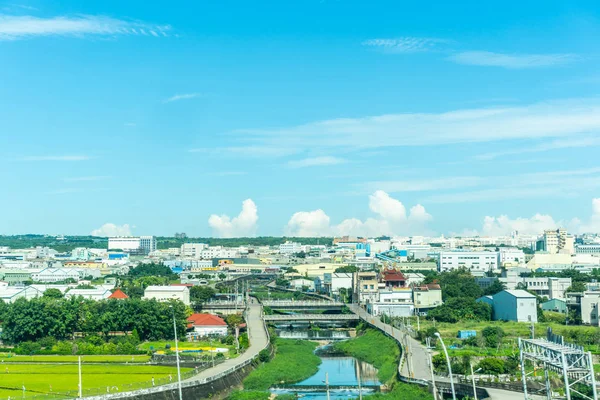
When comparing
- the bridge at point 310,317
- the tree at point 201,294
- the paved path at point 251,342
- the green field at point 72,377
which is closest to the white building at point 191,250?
the tree at point 201,294

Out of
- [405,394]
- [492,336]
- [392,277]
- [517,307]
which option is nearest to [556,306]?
[517,307]

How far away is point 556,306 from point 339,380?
34112mm

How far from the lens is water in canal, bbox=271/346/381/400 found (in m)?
36.1

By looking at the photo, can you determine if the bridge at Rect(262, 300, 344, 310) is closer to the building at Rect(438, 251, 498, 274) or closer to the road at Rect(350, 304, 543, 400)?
the road at Rect(350, 304, 543, 400)

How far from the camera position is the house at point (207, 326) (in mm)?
53325

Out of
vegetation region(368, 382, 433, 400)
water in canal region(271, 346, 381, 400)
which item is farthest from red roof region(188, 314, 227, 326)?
vegetation region(368, 382, 433, 400)

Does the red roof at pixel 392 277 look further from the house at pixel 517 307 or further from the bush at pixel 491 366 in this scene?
the bush at pixel 491 366

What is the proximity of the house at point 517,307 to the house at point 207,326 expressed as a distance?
74.3 feet

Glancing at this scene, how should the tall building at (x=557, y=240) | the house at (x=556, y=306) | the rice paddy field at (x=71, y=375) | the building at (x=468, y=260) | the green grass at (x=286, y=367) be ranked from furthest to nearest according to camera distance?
the tall building at (x=557, y=240)
the building at (x=468, y=260)
the house at (x=556, y=306)
the green grass at (x=286, y=367)
the rice paddy field at (x=71, y=375)

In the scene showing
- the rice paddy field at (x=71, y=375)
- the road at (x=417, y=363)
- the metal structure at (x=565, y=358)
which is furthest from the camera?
the rice paddy field at (x=71, y=375)

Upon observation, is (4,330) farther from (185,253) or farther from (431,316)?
(185,253)

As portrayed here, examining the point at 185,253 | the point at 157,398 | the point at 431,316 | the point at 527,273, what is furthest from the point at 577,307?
the point at 185,253

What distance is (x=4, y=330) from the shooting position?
48.6m

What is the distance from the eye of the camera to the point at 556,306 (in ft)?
221
